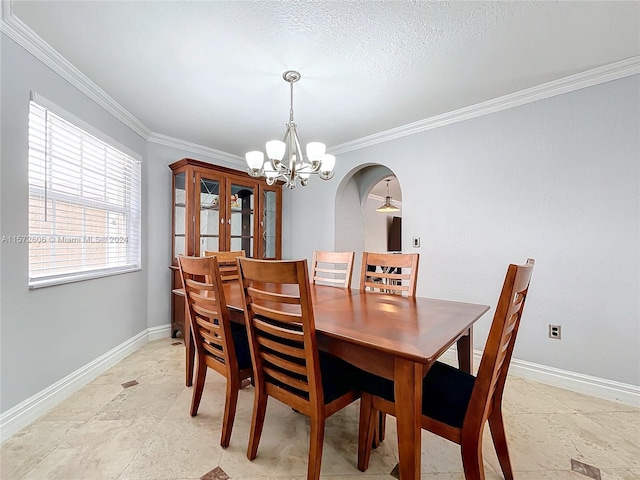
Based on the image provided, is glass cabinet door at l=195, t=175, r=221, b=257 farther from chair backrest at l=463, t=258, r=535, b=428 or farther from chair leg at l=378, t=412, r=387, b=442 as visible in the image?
chair backrest at l=463, t=258, r=535, b=428

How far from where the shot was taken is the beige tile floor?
1386 millimetres

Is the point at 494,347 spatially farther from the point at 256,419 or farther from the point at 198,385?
the point at 198,385

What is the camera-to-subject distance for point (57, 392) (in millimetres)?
1957

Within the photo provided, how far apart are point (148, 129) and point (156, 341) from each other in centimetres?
226

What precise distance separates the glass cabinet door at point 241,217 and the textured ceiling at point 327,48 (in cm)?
114

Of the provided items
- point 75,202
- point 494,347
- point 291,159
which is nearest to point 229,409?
point 494,347

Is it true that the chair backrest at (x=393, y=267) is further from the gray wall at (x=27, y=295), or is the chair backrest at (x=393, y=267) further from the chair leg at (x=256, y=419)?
the gray wall at (x=27, y=295)

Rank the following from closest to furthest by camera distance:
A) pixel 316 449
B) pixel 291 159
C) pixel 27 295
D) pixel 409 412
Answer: pixel 409 412 → pixel 316 449 → pixel 27 295 → pixel 291 159

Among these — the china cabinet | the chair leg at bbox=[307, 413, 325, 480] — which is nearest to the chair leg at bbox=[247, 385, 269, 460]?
the chair leg at bbox=[307, 413, 325, 480]

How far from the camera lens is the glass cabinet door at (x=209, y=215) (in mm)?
3278

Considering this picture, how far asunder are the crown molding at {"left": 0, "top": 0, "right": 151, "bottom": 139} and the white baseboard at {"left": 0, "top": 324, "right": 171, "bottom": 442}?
2.07m

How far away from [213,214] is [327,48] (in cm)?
221

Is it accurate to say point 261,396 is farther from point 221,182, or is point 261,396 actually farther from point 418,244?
point 221,182

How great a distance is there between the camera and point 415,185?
305 centimetres
